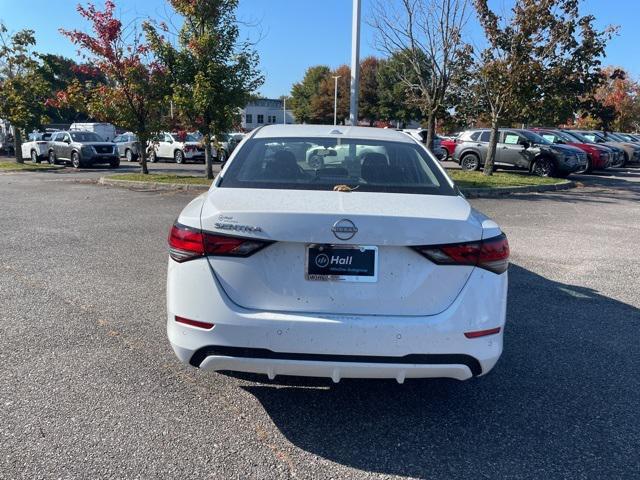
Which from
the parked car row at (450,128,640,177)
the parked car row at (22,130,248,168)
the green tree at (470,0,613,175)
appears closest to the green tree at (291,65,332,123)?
the parked car row at (22,130,248,168)

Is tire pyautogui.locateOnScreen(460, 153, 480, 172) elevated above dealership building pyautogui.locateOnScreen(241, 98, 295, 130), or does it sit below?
below

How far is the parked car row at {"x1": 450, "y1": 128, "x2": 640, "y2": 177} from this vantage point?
62.2ft

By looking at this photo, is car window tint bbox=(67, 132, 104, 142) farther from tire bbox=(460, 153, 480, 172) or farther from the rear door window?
the rear door window

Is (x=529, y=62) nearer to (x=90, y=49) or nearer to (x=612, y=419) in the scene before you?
(x=90, y=49)

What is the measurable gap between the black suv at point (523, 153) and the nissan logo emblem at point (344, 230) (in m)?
18.1

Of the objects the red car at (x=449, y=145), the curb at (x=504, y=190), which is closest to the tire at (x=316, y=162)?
the curb at (x=504, y=190)

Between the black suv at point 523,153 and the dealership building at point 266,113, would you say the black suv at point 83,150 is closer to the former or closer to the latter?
the black suv at point 523,153

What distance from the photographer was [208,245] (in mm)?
2840

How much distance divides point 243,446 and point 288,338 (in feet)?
2.26

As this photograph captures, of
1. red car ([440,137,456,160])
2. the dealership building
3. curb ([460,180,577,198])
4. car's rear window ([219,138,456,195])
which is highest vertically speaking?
the dealership building

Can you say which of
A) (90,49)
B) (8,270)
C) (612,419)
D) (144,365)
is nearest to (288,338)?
(144,365)

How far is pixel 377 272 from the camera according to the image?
278 cm

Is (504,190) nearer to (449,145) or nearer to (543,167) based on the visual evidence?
(543,167)

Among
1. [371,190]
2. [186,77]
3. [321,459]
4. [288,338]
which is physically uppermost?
[186,77]
